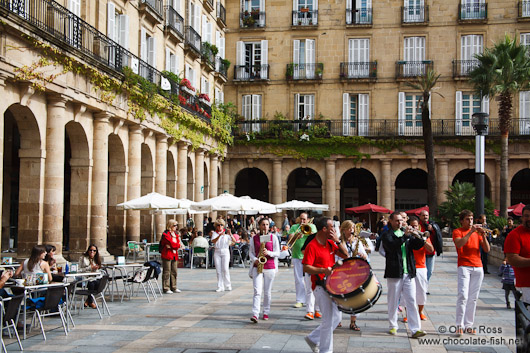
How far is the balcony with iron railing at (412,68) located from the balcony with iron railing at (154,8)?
16822mm

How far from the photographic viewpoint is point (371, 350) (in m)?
9.05

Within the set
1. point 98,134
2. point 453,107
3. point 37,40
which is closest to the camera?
point 37,40

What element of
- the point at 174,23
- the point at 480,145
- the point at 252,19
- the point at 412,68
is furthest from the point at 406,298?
the point at 252,19

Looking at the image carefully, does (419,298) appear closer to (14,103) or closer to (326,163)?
(14,103)

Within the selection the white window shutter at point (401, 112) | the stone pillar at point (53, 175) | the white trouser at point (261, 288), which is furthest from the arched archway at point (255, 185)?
the white trouser at point (261, 288)

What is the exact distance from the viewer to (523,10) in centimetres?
3931

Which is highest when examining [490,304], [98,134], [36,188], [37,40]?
→ [37,40]

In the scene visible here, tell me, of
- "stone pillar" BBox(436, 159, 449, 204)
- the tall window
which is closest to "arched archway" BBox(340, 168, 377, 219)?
the tall window

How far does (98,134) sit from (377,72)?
74.7 ft

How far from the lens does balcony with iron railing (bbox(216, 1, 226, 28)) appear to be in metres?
39.4

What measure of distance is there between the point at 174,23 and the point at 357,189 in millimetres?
20044

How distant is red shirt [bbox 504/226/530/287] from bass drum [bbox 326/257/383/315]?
5.45ft

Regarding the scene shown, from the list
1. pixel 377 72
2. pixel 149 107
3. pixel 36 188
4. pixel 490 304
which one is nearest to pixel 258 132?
pixel 377 72

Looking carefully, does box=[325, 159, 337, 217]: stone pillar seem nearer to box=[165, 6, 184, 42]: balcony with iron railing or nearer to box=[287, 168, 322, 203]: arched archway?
box=[287, 168, 322, 203]: arched archway
